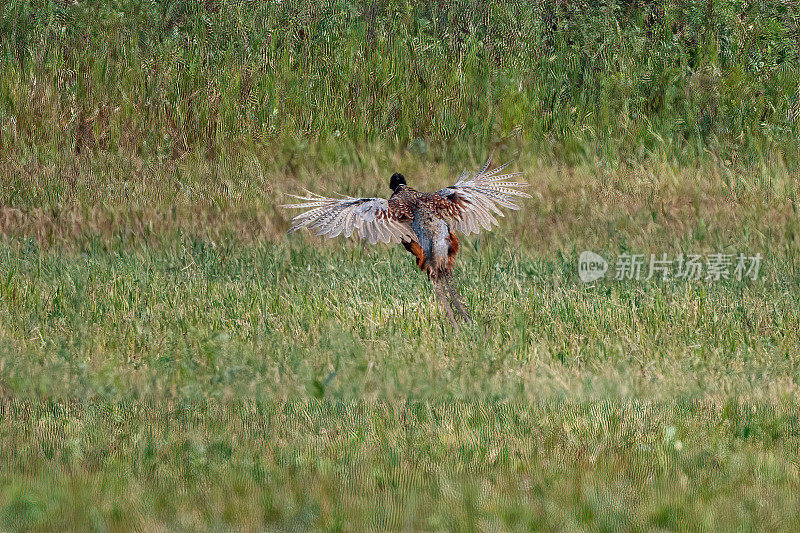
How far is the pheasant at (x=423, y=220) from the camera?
7297 millimetres

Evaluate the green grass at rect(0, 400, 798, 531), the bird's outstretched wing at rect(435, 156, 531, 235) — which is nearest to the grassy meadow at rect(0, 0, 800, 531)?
the green grass at rect(0, 400, 798, 531)

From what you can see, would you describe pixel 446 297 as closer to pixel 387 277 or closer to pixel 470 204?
pixel 470 204

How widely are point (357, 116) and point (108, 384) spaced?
7135 millimetres

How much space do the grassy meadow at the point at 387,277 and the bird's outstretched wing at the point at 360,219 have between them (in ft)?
2.23

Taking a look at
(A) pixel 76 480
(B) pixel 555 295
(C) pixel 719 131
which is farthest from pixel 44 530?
(C) pixel 719 131

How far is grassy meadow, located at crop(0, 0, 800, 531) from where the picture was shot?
4.46 metres

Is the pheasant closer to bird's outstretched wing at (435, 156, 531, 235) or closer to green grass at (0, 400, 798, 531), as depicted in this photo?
bird's outstretched wing at (435, 156, 531, 235)

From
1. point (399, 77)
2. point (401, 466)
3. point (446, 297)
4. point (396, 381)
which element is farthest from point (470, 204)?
point (399, 77)

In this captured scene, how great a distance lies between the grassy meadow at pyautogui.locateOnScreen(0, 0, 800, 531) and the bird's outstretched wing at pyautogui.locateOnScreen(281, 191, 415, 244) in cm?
68

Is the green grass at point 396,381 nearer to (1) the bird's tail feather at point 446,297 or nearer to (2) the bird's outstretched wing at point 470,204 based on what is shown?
(1) the bird's tail feather at point 446,297

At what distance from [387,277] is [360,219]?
5.30 feet

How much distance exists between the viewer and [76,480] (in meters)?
4.46

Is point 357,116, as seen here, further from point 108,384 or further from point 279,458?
point 279,458

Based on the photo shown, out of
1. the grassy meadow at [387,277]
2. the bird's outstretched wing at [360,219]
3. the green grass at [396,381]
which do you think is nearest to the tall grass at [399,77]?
the grassy meadow at [387,277]
